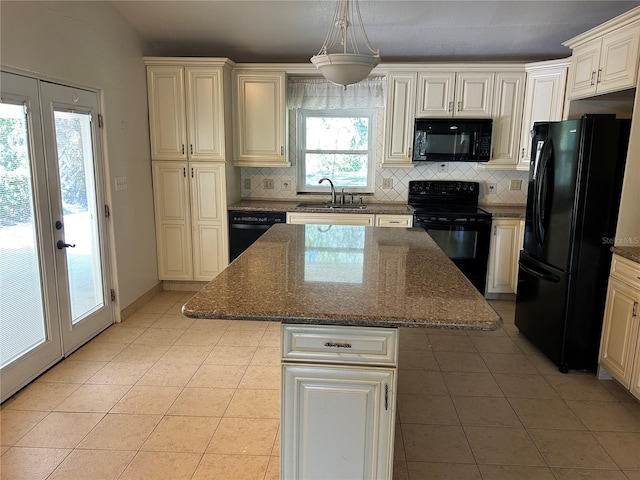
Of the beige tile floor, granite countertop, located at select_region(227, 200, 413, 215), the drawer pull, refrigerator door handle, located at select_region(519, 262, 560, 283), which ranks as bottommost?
the beige tile floor

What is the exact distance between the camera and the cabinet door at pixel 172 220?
4312 millimetres

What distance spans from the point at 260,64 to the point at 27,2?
2096 millimetres

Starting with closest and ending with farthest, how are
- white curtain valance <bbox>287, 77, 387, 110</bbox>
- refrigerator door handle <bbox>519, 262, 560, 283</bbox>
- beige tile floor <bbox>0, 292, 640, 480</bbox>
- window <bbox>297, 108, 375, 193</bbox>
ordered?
beige tile floor <bbox>0, 292, 640, 480</bbox>
refrigerator door handle <bbox>519, 262, 560, 283</bbox>
white curtain valance <bbox>287, 77, 387, 110</bbox>
window <bbox>297, 108, 375, 193</bbox>

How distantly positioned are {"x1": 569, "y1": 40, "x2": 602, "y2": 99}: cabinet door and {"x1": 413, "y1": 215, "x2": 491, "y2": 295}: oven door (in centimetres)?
130

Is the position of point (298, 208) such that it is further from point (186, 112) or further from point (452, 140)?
point (452, 140)

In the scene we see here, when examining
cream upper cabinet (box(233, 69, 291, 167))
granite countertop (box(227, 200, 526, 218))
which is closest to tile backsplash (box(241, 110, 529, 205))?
granite countertop (box(227, 200, 526, 218))

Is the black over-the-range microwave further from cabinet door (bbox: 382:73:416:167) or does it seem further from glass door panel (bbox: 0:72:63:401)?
glass door panel (bbox: 0:72:63:401)

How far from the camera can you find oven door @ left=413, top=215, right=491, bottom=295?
415 cm

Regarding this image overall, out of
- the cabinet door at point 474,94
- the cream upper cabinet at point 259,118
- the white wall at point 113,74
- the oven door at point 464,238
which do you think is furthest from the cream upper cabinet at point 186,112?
the cabinet door at point 474,94

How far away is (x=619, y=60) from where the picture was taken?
9.06 feet

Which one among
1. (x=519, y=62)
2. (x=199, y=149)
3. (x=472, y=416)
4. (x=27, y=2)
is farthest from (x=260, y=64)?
(x=472, y=416)

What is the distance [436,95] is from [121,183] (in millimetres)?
2986

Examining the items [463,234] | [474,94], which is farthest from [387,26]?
[463,234]

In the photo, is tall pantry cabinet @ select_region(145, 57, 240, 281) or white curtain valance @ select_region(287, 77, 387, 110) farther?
white curtain valance @ select_region(287, 77, 387, 110)
